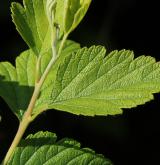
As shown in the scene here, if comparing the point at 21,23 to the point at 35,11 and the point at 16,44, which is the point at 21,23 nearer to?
the point at 35,11

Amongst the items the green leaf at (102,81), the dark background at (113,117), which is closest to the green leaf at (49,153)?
the green leaf at (102,81)

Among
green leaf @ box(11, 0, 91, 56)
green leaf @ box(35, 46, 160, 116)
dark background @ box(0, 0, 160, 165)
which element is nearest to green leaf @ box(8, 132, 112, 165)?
green leaf @ box(35, 46, 160, 116)

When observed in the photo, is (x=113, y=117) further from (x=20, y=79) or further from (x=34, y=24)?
(x=34, y=24)

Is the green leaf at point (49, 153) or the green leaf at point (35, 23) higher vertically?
the green leaf at point (35, 23)

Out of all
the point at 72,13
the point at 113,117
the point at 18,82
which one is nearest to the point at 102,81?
the point at 72,13

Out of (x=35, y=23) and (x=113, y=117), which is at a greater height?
(x=113, y=117)

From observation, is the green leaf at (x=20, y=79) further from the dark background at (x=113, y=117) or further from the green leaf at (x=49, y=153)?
the dark background at (x=113, y=117)
